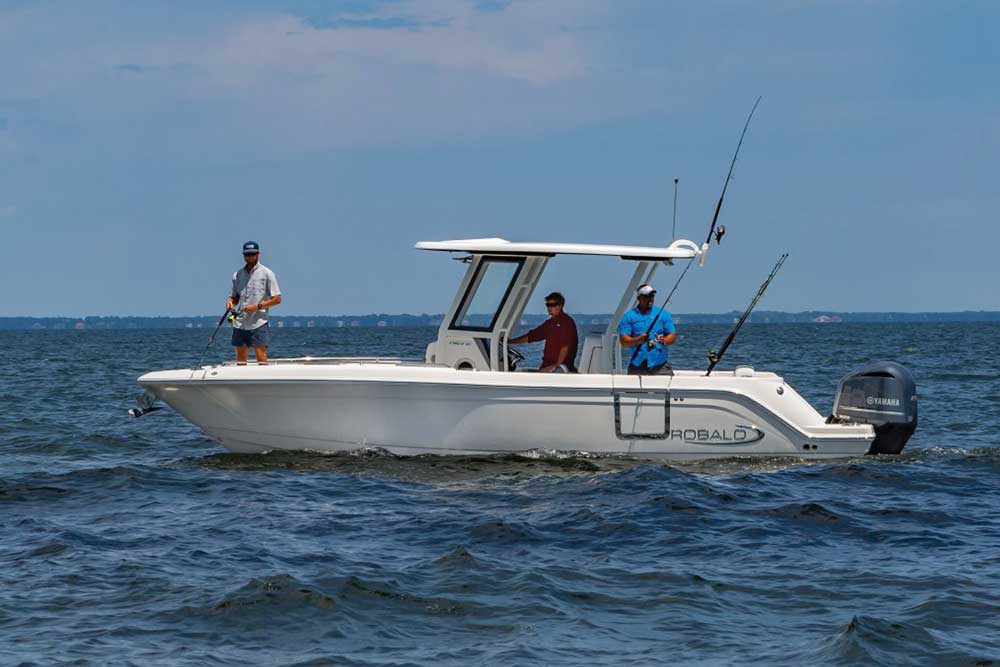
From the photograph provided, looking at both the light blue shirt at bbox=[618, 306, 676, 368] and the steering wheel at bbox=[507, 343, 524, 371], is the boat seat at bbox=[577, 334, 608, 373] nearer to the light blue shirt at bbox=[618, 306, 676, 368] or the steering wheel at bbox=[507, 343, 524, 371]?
the light blue shirt at bbox=[618, 306, 676, 368]

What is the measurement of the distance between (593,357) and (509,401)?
3.57 feet

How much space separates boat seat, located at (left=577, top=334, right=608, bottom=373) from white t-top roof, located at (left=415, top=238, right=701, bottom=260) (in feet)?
2.80

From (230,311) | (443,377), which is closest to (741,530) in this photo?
(443,377)

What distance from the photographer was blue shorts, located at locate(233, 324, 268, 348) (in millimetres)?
13359

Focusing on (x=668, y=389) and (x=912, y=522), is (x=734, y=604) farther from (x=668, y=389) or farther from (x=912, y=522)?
(x=668, y=389)

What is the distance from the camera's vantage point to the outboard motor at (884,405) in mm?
13164

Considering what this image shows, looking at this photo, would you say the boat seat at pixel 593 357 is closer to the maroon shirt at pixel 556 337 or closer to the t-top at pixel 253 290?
the maroon shirt at pixel 556 337

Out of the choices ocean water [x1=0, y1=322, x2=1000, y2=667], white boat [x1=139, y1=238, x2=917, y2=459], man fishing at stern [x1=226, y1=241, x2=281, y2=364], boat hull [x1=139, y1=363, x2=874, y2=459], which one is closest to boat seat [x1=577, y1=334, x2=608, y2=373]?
white boat [x1=139, y1=238, x2=917, y2=459]

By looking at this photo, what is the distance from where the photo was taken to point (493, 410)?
12.6m

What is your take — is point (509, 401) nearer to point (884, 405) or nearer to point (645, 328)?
point (645, 328)

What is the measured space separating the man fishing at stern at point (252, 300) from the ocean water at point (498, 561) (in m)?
1.18

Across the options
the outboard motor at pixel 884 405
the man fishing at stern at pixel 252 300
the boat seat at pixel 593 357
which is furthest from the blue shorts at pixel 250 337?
the outboard motor at pixel 884 405

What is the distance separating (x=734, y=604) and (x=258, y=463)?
6059mm

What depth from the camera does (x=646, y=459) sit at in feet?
42.1
